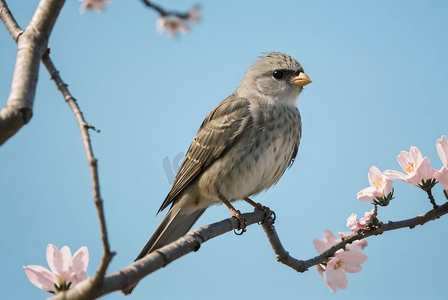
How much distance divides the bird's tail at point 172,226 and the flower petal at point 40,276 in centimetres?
123

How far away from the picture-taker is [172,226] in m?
3.30

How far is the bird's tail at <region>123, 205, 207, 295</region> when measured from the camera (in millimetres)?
3088

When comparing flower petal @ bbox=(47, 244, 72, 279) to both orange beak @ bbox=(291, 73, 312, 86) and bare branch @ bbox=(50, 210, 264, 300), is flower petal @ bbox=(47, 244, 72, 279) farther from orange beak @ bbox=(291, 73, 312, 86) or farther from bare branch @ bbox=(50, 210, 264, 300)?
orange beak @ bbox=(291, 73, 312, 86)

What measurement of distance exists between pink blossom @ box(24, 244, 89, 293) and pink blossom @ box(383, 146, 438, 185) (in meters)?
1.68

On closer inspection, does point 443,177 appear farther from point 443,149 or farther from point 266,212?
point 266,212

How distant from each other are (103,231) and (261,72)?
2837mm

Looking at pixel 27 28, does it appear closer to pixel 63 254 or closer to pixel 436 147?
pixel 63 254

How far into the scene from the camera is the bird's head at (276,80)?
3529mm

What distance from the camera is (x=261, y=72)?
3736mm

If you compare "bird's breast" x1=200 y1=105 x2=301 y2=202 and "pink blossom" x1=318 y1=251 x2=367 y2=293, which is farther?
"bird's breast" x1=200 y1=105 x2=301 y2=202

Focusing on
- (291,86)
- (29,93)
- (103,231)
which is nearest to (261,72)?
(291,86)

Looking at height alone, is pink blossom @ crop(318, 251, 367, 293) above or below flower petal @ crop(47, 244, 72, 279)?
below

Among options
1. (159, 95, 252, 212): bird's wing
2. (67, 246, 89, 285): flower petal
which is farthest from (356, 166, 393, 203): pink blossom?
(67, 246, 89, 285): flower petal

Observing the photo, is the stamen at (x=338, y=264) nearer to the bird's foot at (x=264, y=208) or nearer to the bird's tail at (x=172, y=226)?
the bird's foot at (x=264, y=208)
